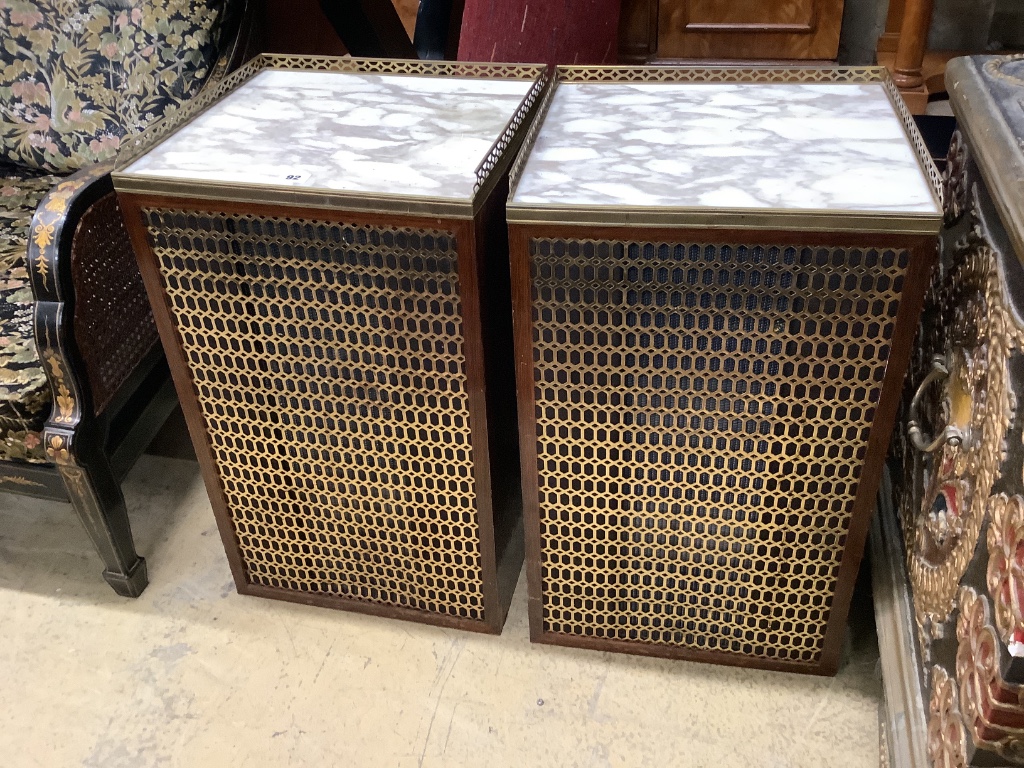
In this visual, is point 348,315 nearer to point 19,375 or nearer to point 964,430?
point 19,375

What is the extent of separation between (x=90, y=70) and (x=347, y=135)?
793mm

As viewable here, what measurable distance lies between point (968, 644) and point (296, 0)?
169 centimetres

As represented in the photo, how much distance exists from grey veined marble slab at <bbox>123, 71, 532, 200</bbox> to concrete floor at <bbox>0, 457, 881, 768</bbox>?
2.44 ft

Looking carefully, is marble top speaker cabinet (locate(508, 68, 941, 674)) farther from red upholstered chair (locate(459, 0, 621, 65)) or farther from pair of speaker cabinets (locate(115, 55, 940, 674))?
red upholstered chair (locate(459, 0, 621, 65))

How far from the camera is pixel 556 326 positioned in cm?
103

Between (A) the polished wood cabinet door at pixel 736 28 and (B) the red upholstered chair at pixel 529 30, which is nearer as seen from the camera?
(B) the red upholstered chair at pixel 529 30

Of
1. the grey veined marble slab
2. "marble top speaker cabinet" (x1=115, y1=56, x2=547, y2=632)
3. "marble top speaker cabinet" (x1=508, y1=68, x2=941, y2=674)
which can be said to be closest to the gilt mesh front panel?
"marble top speaker cabinet" (x1=508, y1=68, x2=941, y2=674)

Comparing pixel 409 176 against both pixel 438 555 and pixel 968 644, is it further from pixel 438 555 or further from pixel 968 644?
pixel 968 644

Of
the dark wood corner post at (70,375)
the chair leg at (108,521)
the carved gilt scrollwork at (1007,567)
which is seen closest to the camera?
the carved gilt scrollwork at (1007,567)

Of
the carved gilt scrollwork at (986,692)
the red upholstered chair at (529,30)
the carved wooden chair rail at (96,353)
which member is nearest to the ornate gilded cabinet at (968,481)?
the carved gilt scrollwork at (986,692)

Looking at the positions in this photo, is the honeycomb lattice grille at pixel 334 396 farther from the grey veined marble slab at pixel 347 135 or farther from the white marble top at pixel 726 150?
the white marble top at pixel 726 150

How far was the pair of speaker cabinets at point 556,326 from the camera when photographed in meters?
0.97

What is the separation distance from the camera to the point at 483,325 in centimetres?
107

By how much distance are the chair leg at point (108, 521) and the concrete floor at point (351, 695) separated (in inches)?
1.9
